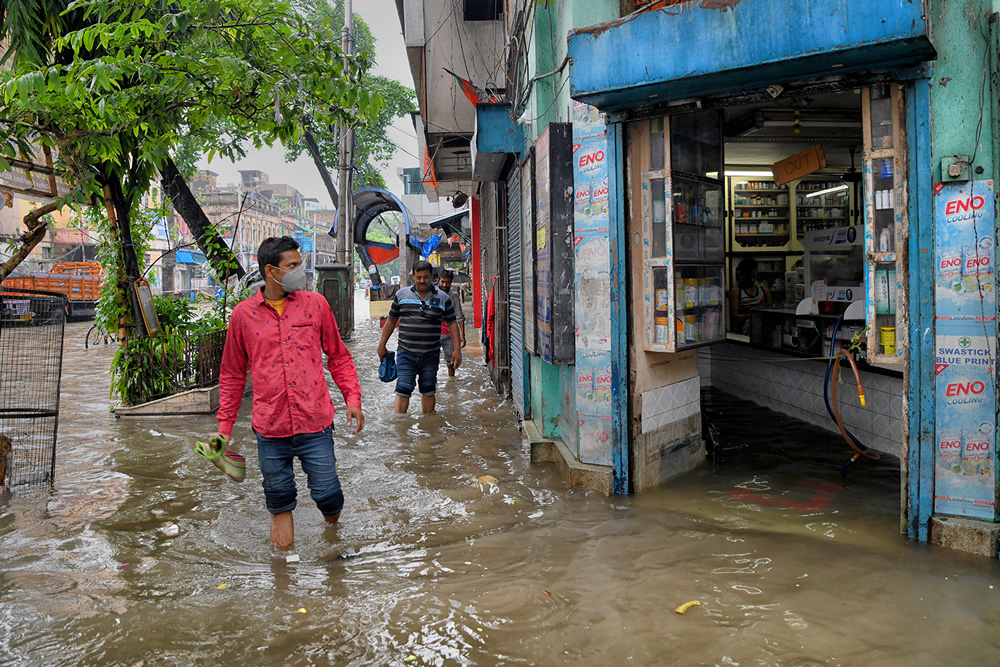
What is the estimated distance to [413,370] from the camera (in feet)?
28.0

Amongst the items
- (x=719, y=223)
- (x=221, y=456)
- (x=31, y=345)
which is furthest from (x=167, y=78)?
(x=719, y=223)

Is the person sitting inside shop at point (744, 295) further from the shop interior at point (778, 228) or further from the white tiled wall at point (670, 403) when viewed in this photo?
the white tiled wall at point (670, 403)

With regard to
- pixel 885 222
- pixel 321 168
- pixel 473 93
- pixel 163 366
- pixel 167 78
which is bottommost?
pixel 163 366

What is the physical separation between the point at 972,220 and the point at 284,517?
4485 mm

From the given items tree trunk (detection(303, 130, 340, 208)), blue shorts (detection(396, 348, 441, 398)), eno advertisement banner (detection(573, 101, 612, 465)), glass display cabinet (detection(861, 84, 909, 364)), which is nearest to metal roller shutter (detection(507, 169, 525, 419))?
blue shorts (detection(396, 348, 441, 398))

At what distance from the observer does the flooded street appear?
127 inches

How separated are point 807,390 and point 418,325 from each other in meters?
4.46

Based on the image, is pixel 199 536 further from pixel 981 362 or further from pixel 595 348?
pixel 981 362

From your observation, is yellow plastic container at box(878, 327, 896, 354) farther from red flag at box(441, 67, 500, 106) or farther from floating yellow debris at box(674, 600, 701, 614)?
red flag at box(441, 67, 500, 106)

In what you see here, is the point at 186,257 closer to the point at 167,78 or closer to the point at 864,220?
the point at 167,78

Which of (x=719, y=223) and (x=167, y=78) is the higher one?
(x=167, y=78)

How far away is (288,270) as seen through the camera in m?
4.26

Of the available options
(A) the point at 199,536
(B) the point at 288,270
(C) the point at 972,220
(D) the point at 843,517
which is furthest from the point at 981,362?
(A) the point at 199,536

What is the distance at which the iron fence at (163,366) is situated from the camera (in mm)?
8859
